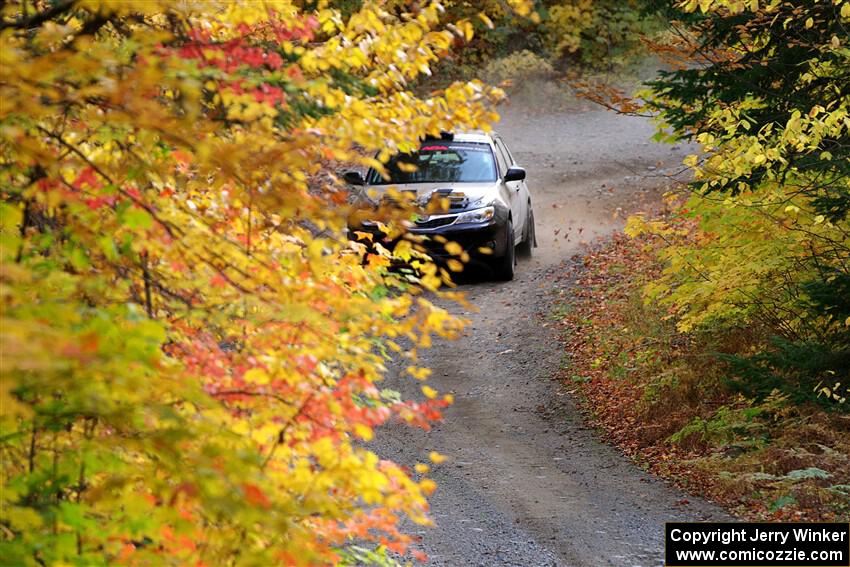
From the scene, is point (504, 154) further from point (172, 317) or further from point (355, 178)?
point (172, 317)

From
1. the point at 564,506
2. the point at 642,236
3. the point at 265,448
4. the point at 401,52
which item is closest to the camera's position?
the point at 265,448

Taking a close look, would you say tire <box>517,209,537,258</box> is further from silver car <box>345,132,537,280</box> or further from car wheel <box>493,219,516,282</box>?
car wheel <box>493,219,516,282</box>

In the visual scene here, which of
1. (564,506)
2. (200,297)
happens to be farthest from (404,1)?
(564,506)

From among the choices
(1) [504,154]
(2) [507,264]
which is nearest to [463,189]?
(2) [507,264]

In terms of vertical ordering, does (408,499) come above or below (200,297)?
below

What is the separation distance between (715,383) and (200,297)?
721cm

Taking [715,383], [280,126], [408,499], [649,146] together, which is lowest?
[649,146]

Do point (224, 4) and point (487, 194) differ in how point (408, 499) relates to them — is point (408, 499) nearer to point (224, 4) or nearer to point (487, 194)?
point (224, 4)

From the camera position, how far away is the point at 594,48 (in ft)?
107

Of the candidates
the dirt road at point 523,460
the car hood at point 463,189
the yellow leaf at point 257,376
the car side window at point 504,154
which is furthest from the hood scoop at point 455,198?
the yellow leaf at point 257,376

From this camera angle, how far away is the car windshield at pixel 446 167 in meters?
14.1

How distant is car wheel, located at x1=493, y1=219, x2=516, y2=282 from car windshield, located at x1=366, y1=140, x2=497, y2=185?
0.96 metres

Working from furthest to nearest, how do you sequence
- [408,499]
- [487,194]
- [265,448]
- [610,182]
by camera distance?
[610,182], [487,194], [265,448], [408,499]

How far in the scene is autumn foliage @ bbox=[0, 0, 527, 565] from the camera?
284 cm
